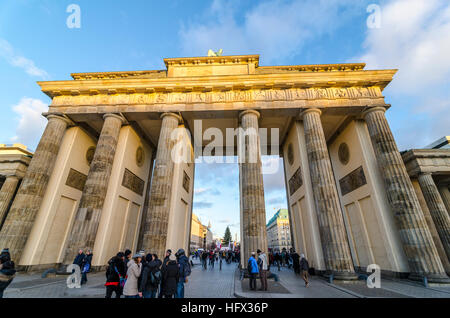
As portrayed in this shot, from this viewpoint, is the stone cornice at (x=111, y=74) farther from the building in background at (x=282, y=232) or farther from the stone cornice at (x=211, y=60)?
the building in background at (x=282, y=232)

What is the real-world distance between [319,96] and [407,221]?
29.0ft

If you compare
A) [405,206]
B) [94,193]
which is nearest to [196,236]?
[94,193]

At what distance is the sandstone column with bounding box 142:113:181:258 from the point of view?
420 inches

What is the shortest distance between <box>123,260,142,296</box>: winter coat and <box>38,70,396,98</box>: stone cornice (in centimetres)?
1205

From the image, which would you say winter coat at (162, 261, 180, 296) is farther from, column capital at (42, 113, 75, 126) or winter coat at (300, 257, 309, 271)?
column capital at (42, 113, 75, 126)

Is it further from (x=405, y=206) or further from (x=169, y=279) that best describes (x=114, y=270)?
(x=405, y=206)

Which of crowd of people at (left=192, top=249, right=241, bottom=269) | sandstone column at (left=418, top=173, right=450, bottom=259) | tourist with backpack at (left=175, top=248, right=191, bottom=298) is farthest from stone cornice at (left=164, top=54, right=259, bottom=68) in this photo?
crowd of people at (left=192, top=249, right=241, bottom=269)

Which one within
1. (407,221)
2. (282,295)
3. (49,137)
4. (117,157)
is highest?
(49,137)

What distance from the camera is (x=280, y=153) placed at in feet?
62.0

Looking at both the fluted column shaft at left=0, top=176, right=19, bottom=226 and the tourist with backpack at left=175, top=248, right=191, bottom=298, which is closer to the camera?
the tourist with backpack at left=175, top=248, right=191, bottom=298

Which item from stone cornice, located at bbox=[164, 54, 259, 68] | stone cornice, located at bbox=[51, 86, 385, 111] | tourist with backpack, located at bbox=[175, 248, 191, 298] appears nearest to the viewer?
tourist with backpack, located at bbox=[175, 248, 191, 298]

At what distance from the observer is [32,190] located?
11734 mm
